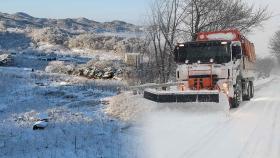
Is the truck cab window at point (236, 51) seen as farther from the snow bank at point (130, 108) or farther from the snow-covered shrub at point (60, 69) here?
the snow-covered shrub at point (60, 69)

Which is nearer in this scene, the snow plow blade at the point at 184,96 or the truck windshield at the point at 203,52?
the snow plow blade at the point at 184,96

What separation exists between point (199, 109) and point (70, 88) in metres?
19.8

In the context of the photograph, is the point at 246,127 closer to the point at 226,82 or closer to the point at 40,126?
the point at 226,82

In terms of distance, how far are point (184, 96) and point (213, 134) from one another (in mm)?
4520

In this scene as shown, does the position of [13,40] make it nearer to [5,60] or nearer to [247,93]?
[5,60]

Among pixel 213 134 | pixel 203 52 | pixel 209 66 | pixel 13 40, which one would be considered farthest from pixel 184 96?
pixel 13 40

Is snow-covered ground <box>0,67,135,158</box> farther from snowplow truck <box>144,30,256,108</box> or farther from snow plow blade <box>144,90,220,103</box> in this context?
snowplow truck <box>144,30,256,108</box>

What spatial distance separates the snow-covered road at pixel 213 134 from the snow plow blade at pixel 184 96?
42 cm

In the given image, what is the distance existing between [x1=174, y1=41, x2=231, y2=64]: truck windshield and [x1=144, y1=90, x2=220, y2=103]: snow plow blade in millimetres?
2484

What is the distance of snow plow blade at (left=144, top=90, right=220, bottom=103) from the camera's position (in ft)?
53.8

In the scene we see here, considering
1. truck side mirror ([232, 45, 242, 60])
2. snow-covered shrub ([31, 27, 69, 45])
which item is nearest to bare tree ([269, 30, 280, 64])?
snow-covered shrub ([31, 27, 69, 45])

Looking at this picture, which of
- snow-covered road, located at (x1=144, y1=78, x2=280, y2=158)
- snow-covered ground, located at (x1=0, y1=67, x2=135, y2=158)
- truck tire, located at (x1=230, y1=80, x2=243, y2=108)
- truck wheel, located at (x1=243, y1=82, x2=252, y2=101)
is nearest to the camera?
snow-covered road, located at (x1=144, y1=78, x2=280, y2=158)

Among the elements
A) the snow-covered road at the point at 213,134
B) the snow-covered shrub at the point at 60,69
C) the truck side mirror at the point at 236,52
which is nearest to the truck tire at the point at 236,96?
the truck side mirror at the point at 236,52

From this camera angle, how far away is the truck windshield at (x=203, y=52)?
18641 mm
